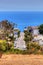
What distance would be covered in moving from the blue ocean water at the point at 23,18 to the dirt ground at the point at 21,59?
0.43 m

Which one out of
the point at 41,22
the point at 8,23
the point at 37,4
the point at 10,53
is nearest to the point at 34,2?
the point at 37,4

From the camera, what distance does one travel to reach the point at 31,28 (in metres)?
2.28

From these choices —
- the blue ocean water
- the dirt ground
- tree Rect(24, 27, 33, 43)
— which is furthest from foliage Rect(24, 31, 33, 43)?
the dirt ground

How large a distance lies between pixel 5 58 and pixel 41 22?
0.73 meters

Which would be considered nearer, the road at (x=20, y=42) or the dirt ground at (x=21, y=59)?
the dirt ground at (x=21, y=59)

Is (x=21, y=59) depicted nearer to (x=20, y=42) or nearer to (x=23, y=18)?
(x=20, y=42)

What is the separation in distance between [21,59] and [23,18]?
605 mm

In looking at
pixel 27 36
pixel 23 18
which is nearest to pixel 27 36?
pixel 27 36

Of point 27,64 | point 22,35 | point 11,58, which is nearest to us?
point 27,64

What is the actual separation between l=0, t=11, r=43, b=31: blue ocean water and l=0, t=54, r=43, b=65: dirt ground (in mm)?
426

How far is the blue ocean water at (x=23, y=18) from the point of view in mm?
2256

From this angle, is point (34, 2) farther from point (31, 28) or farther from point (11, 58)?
point (11, 58)

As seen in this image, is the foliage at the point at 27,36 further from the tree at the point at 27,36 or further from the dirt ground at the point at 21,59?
the dirt ground at the point at 21,59

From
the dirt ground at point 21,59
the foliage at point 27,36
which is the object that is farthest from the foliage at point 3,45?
the foliage at point 27,36
